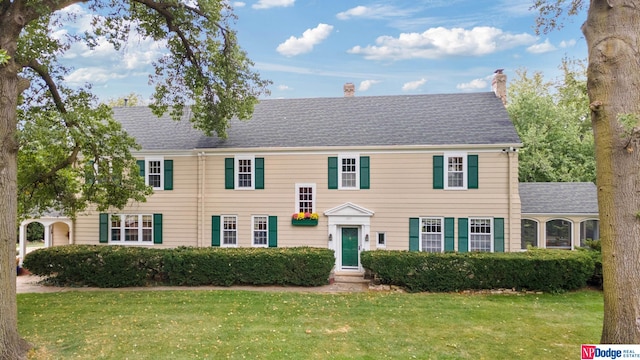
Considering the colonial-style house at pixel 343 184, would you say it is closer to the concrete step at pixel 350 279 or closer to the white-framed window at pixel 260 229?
the white-framed window at pixel 260 229

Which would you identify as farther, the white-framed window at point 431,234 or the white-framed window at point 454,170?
the white-framed window at point 431,234

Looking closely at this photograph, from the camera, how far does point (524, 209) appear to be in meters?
16.4

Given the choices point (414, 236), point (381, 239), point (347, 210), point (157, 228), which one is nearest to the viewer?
Answer: point (414, 236)

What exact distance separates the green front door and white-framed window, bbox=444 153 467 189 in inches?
163

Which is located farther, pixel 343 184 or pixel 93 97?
pixel 343 184

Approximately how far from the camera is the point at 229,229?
1512 cm

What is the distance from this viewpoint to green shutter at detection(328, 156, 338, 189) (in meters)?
14.6

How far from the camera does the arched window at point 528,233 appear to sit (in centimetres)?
1683

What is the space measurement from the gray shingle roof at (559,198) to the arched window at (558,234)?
88 centimetres

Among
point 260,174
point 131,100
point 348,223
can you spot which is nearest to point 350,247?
point 348,223

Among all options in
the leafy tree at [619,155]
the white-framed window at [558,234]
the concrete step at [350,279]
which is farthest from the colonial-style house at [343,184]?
the leafy tree at [619,155]

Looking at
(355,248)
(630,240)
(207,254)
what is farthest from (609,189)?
(207,254)

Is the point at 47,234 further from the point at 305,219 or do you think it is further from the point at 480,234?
the point at 480,234

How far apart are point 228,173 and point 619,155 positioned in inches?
509
